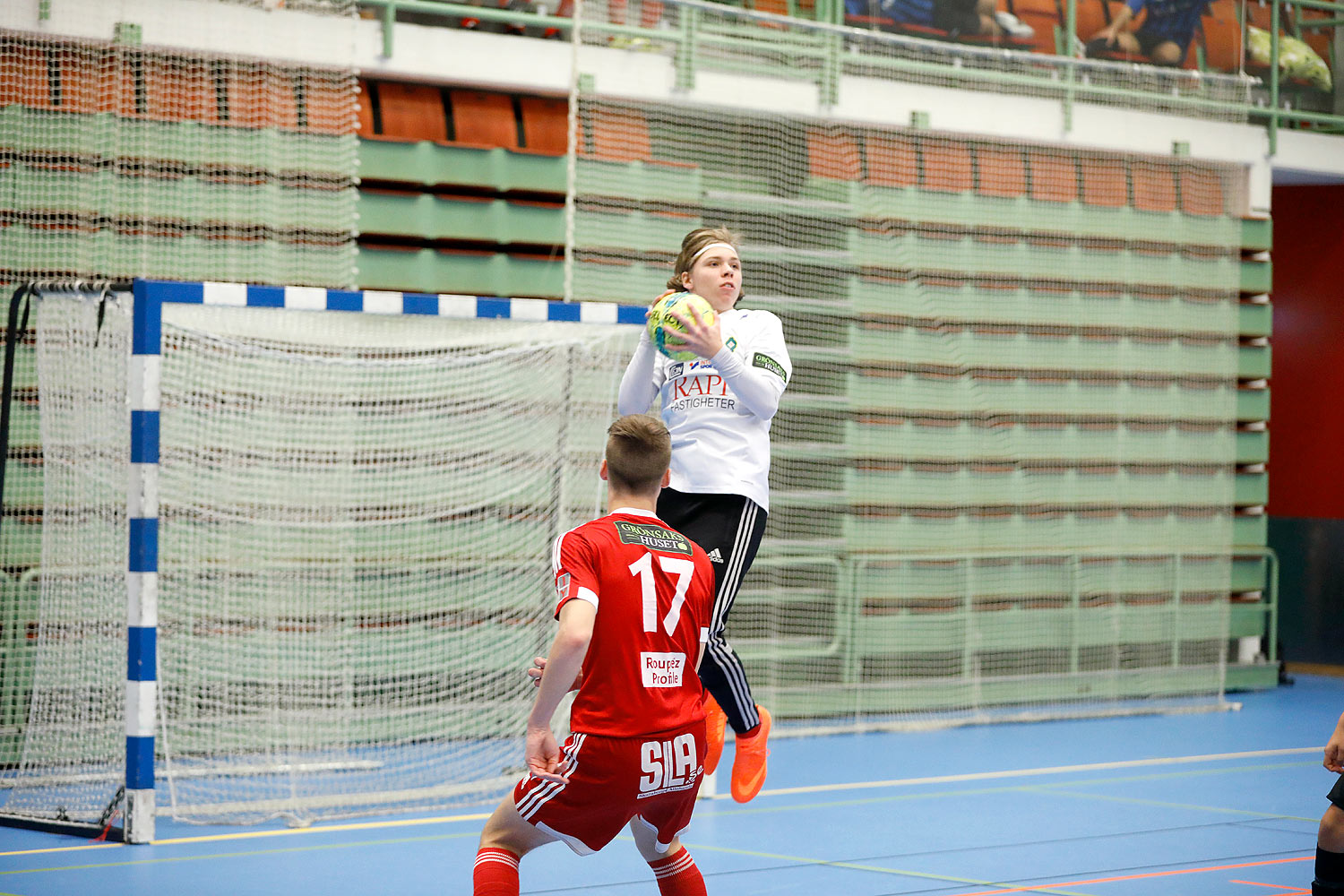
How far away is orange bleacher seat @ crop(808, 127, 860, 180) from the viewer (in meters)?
9.55

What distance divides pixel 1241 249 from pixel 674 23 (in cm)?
506

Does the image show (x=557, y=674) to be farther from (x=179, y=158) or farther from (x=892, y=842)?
(x=179, y=158)

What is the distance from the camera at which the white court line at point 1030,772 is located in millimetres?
7258

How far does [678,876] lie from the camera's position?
12.1 ft

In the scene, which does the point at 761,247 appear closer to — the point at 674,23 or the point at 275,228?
the point at 674,23

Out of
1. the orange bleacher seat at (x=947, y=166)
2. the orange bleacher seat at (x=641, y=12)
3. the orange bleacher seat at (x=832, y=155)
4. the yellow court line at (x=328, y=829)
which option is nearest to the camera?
the yellow court line at (x=328, y=829)

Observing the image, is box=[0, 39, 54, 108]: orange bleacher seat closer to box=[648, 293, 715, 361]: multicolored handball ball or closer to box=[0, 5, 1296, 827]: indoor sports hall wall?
box=[0, 5, 1296, 827]: indoor sports hall wall

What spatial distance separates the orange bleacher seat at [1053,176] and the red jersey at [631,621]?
755cm

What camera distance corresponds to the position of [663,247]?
29.2 ft

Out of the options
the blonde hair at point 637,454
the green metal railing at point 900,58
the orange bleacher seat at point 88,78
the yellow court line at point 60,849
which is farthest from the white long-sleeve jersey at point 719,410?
the green metal railing at point 900,58

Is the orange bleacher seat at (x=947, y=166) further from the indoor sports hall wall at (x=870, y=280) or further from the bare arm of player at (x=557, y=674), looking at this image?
the bare arm of player at (x=557, y=674)

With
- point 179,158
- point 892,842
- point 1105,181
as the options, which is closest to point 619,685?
point 892,842

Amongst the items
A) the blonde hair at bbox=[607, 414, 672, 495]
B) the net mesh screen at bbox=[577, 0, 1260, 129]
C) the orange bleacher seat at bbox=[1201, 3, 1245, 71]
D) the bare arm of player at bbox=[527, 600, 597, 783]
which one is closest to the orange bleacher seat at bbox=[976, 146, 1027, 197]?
the net mesh screen at bbox=[577, 0, 1260, 129]

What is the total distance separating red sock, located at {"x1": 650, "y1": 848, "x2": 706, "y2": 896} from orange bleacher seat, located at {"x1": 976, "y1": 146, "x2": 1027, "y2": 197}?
7.28 m
